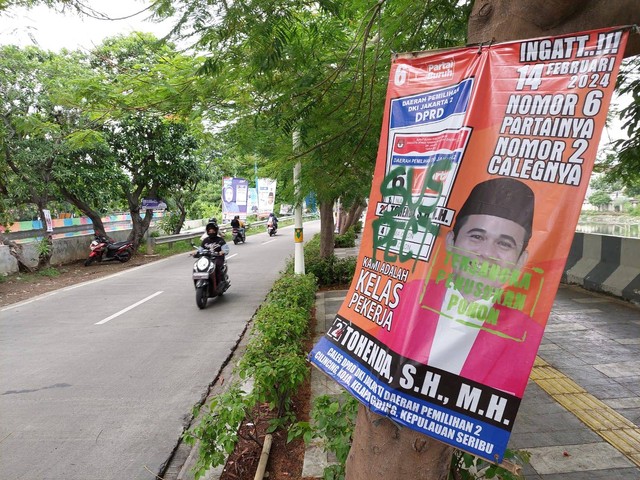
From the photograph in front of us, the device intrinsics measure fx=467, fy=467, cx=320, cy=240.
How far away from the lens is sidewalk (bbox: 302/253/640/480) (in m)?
3.25

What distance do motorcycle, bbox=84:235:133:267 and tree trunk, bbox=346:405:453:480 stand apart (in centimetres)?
1532

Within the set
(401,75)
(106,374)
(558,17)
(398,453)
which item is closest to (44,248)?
(106,374)

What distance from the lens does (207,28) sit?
3.45m

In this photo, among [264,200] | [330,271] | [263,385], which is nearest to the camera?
[263,385]

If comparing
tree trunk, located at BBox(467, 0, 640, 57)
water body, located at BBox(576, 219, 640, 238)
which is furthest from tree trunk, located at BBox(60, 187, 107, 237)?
tree trunk, located at BBox(467, 0, 640, 57)

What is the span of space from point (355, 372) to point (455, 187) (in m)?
0.82

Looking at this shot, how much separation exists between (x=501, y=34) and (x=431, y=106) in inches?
15.7

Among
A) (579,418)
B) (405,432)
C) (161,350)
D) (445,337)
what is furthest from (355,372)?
(161,350)

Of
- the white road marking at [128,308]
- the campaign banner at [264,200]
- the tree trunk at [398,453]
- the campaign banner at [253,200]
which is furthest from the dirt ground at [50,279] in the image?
the campaign banner at [253,200]

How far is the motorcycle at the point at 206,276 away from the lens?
854cm

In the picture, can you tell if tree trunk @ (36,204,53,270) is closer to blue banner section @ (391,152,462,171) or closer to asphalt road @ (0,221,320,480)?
asphalt road @ (0,221,320,480)

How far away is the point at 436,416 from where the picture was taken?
1.60 meters

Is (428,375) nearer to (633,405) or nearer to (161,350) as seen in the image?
(633,405)

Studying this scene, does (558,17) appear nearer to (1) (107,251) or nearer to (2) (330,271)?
(2) (330,271)
